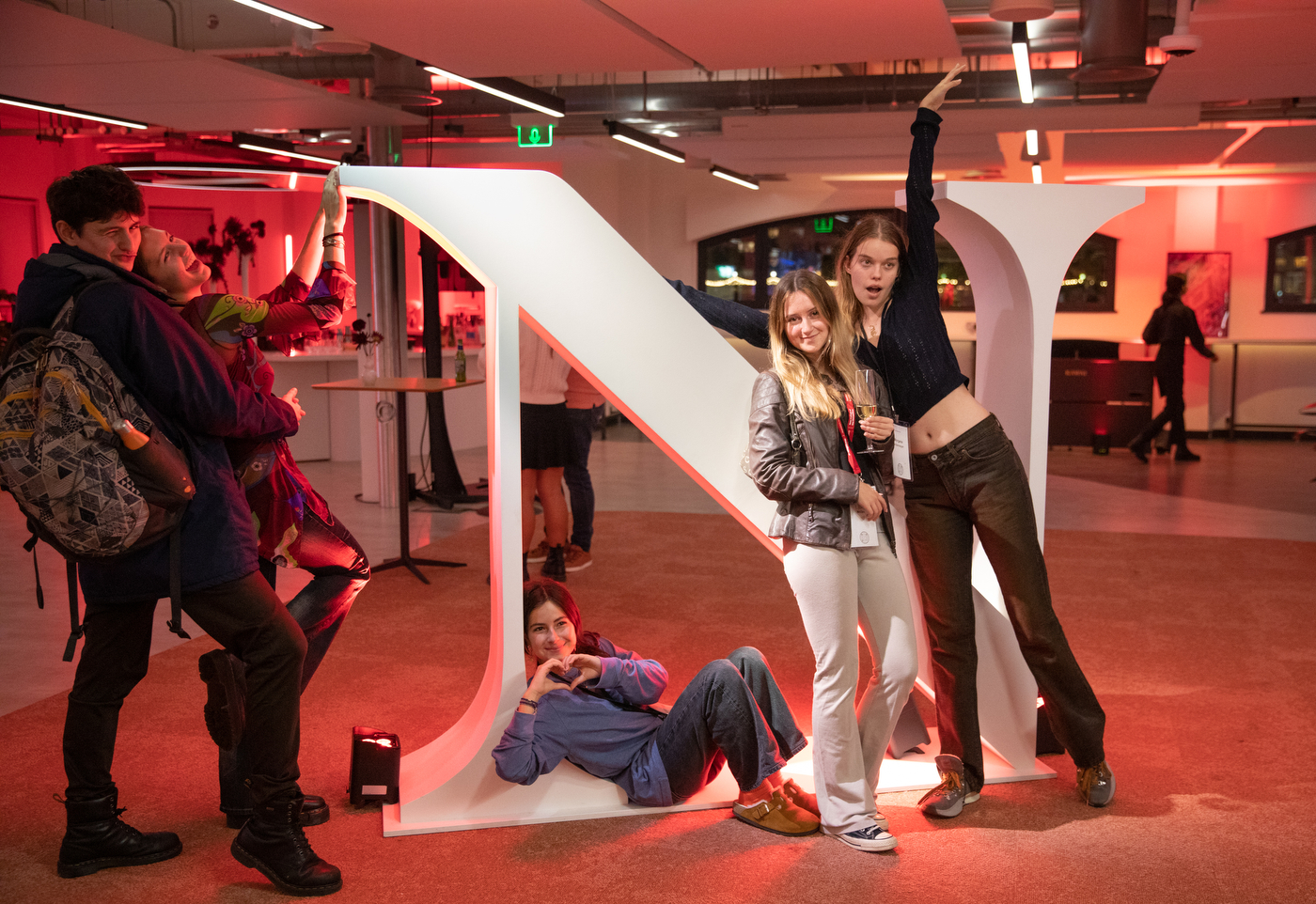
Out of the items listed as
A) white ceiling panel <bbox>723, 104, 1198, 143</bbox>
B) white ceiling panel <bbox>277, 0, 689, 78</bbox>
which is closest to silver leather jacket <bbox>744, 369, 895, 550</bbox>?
white ceiling panel <bbox>277, 0, 689, 78</bbox>

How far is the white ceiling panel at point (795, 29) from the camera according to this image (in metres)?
5.05

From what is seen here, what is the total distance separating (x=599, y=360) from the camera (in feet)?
9.77

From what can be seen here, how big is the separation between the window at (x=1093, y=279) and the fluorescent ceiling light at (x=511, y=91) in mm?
7814

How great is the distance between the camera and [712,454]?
3.03 m

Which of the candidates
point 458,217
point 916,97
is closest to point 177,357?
point 458,217

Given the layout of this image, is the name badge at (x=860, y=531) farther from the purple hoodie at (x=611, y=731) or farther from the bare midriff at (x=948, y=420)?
the purple hoodie at (x=611, y=731)

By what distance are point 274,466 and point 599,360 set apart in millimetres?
890

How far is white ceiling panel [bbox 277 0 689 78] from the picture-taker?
5016 mm

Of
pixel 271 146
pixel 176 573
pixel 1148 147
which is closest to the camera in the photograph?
pixel 176 573

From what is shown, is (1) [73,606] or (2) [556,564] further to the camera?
(2) [556,564]

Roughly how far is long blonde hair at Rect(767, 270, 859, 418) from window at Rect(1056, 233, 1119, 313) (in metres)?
11.6

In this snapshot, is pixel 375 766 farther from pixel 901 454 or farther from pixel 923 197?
pixel 923 197

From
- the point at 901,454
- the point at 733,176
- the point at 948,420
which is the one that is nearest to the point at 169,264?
the point at 901,454

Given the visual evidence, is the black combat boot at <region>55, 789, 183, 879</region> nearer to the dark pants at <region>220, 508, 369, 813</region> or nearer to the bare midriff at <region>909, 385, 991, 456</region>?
the dark pants at <region>220, 508, 369, 813</region>
